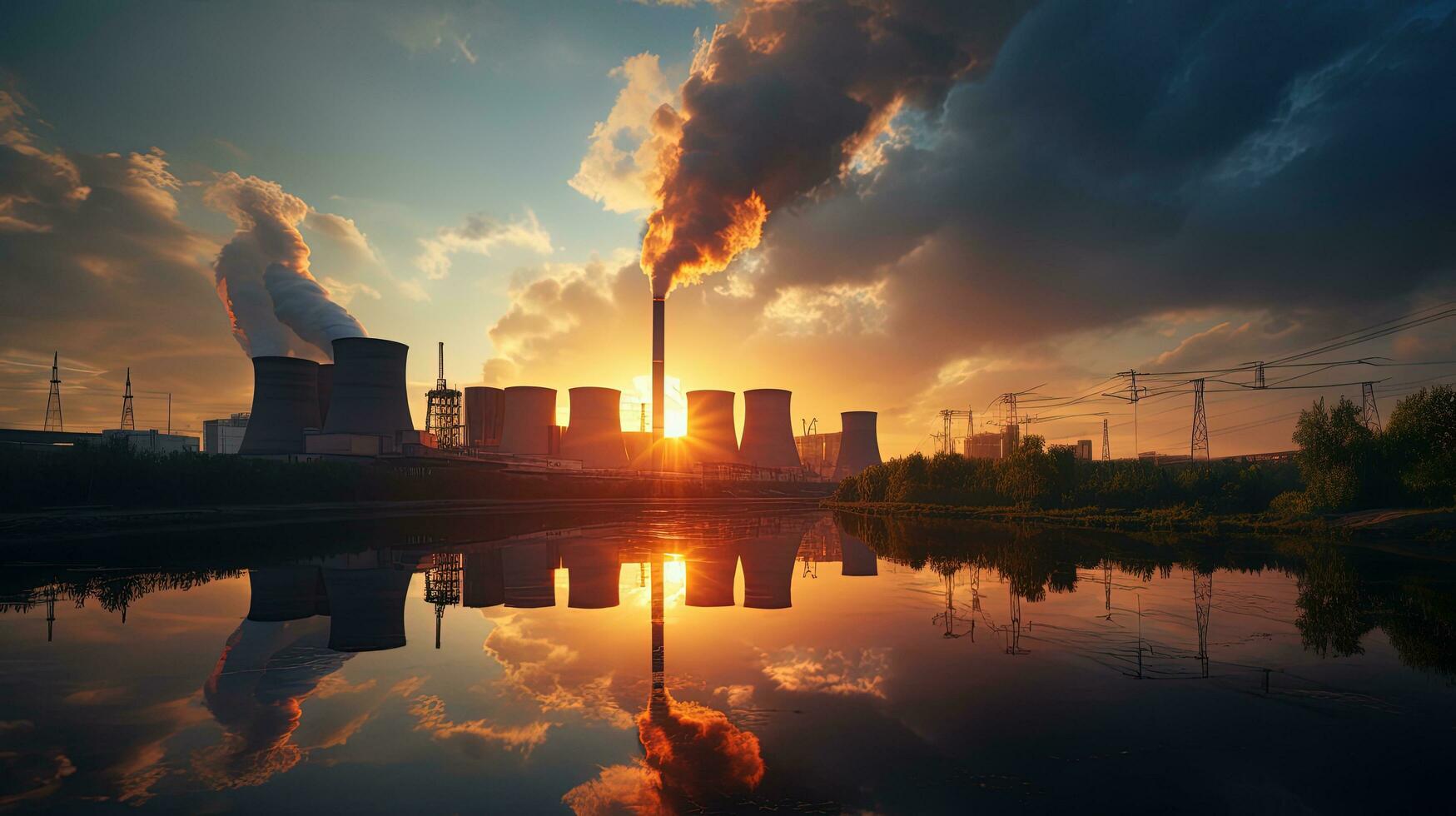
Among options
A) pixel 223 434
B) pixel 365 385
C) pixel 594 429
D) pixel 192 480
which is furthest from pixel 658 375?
pixel 223 434

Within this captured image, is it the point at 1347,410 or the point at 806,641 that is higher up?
the point at 1347,410

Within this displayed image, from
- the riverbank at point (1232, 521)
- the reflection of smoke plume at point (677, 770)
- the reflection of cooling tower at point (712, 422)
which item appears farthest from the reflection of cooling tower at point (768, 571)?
the reflection of cooling tower at point (712, 422)

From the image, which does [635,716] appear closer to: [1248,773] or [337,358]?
[1248,773]

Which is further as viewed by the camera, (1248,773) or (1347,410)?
(1347,410)

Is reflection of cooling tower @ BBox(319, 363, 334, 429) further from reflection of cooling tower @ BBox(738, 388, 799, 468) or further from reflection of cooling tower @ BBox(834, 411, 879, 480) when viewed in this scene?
reflection of cooling tower @ BBox(834, 411, 879, 480)

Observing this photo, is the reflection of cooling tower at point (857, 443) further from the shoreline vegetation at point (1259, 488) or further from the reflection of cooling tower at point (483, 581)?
the reflection of cooling tower at point (483, 581)

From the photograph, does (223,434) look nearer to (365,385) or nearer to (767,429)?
(365,385)

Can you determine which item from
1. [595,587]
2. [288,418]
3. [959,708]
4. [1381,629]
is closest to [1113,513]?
[1381,629]

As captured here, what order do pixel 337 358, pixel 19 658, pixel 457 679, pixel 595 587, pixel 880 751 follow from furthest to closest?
pixel 337 358
pixel 595 587
pixel 19 658
pixel 457 679
pixel 880 751
